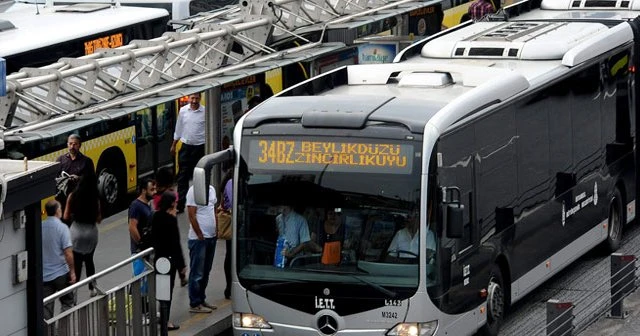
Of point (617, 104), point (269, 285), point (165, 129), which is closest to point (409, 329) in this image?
point (269, 285)

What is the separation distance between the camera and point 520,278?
17.4 m

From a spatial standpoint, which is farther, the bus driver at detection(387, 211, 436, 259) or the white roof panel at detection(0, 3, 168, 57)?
the white roof panel at detection(0, 3, 168, 57)

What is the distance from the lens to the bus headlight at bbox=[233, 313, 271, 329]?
50.0 feet

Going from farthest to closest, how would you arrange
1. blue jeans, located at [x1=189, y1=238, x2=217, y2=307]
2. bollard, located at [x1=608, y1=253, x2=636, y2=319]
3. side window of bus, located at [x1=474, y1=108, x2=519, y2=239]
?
bollard, located at [x1=608, y1=253, x2=636, y2=319]
blue jeans, located at [x1=189, y1=238, x2=217, y2=307]
side window of bus, located at [x1=474, y1=108, x2=519, y2=239]

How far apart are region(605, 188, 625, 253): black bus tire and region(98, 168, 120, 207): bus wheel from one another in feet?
22.9

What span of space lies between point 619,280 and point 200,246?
14.6 ft

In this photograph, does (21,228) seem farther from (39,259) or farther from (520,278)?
(520,278)

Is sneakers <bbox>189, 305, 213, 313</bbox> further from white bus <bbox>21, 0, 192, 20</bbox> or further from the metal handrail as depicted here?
white bus <bbox>21, 0, 192, 20</bbox>

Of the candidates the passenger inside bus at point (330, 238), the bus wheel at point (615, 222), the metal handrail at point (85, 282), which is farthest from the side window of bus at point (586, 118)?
the metal handrail at point (85, 282)

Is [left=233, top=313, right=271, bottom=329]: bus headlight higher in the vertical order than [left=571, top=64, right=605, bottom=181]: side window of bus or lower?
lower

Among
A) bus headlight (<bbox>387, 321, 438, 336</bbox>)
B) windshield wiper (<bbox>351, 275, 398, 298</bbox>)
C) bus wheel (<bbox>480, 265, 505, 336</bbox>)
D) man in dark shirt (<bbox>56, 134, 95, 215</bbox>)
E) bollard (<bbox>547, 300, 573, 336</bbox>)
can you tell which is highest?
man in dark shirt (<bbox>56, 134, 95, 215</bbox>)

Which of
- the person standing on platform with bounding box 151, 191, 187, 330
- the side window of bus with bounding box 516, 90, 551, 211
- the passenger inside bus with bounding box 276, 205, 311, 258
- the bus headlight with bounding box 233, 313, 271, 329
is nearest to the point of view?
the passenger inside bus with bounding box 276, 205, 311, 258

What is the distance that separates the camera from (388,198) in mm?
14820

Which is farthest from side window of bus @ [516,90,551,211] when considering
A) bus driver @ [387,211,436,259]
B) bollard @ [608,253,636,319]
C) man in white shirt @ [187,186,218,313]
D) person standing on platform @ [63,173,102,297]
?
person standing on platform @ [63,173,102,297]
